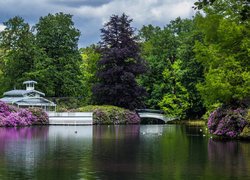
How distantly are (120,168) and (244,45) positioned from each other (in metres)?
18.4

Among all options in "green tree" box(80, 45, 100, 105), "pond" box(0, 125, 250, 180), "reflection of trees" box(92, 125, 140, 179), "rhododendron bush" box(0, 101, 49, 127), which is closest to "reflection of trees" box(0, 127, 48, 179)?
"pond" box(0, 125, 250, 180)

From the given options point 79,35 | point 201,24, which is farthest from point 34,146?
point 79,35

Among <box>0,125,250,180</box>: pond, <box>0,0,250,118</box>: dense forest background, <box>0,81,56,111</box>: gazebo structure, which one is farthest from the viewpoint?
<box>0,0,250,118</box>: dense forest background

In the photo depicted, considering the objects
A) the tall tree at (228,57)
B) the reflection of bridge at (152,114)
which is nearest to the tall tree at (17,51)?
the reflection of bridge at (152,114)

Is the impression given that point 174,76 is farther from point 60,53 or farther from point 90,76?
point 60,53

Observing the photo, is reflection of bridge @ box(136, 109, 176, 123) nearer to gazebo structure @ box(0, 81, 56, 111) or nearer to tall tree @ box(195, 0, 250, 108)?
gazebo structure @ box(0, 81, 56, 111)

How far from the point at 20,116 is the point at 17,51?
1856cm

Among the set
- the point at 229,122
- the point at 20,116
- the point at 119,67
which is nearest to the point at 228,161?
the point at 229,122

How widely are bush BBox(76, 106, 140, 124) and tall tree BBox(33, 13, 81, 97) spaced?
10.8 metres

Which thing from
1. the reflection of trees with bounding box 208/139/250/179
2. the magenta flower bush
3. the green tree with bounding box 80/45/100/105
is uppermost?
the green tree with bounding box 80/45/100/105

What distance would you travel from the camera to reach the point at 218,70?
36000 millimetres

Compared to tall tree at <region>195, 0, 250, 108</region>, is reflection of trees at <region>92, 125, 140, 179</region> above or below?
below

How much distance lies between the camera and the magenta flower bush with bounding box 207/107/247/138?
1368 inches

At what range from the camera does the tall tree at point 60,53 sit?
244 ft
